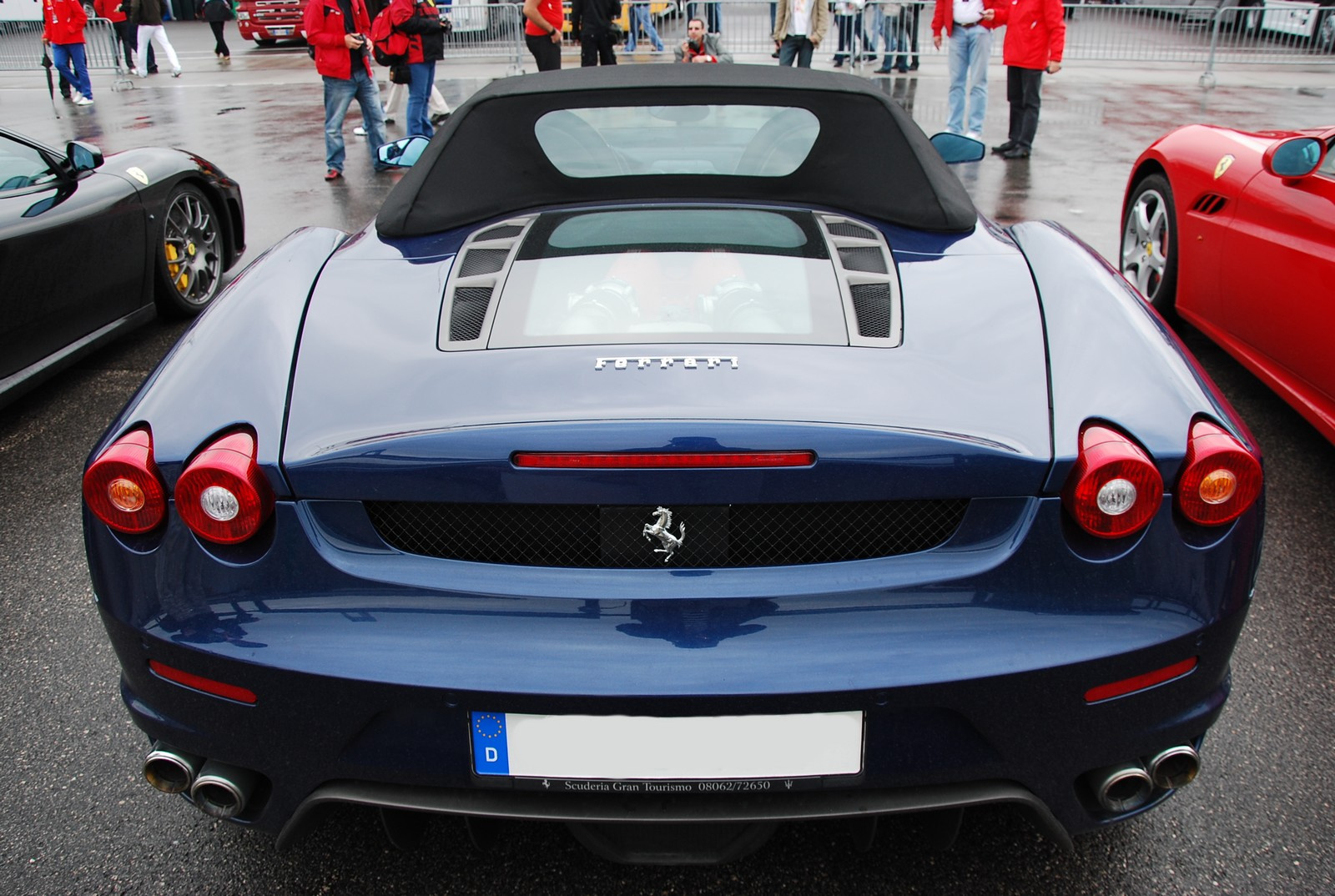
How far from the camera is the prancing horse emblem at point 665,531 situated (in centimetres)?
165

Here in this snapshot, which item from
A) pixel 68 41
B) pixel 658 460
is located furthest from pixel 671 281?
pixel 68 41

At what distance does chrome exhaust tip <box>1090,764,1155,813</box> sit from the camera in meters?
1.71

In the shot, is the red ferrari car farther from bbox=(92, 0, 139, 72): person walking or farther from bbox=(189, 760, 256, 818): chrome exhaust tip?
bbox=(92, 0, 139, 72): person walking

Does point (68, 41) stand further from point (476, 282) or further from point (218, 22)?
point (476, 282)

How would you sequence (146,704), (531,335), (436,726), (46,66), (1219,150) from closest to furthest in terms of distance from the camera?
(436,726)
(146,704)
(531,335)
(1219,150)
(46,66)

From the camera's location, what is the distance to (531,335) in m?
1.92

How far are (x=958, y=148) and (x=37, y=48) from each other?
22.9 m

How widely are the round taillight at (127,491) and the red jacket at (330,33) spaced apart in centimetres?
780

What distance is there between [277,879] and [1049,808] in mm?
1380

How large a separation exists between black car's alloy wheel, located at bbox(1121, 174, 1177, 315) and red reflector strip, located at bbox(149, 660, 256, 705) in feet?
13.9

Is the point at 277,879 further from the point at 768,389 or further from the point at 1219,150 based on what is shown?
the point at 1219,150

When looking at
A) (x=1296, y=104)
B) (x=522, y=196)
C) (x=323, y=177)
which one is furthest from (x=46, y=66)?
(x=1296, y=104)

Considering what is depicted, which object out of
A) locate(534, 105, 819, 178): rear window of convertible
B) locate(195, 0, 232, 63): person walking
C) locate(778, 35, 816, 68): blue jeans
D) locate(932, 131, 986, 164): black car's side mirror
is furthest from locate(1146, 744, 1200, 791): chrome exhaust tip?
locate(195, 0, 232, 63): person walking

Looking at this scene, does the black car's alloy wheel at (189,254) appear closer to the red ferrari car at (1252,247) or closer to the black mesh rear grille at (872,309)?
the black mesh rear grille at (872,309)
